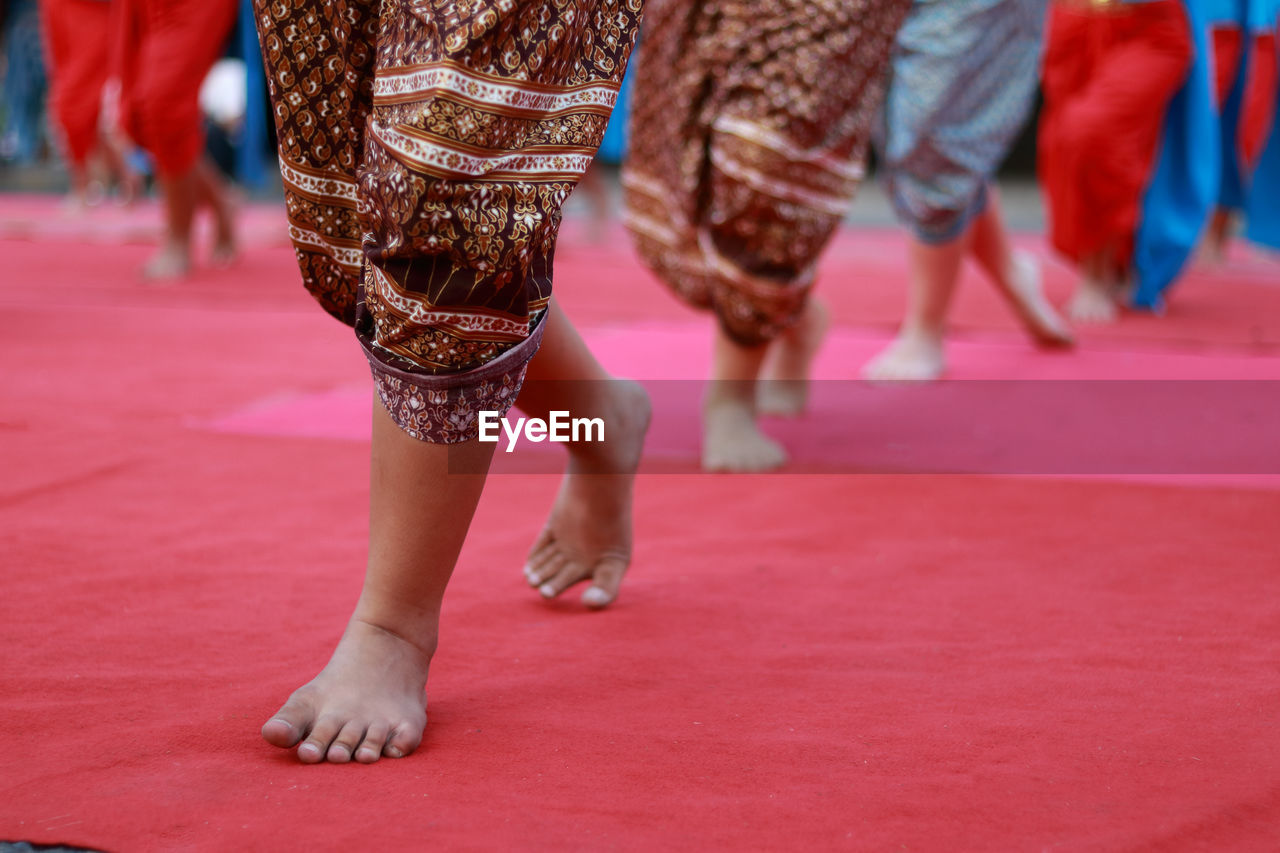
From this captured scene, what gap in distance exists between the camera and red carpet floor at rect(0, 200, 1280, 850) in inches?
40.1

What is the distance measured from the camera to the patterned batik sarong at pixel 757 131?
2004 mm

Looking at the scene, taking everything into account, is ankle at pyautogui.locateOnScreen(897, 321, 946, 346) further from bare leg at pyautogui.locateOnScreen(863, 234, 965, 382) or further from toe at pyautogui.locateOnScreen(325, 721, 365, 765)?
toe at pyautogui.locateOnScreen(325, 721, 365, 765)

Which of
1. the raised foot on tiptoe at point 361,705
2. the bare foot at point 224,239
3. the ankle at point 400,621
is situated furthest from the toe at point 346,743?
the bare foot at point 224,239

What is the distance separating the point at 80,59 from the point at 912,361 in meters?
3.31

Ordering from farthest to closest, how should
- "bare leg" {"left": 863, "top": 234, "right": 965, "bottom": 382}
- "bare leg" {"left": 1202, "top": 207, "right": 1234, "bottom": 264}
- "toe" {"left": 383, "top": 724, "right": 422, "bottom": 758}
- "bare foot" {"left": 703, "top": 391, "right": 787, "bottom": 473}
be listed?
1. "bare leg" {"left": 1202, "top": 207, "right": 1234, "bottom": 264}
2. "bare leg" {"left": 863, "top": 234, "right": 965, "bottom": 382}
3. "bare foot" {"left": 703, "top": 391, "right": 787, "bottom": 473}
4. "toe" {"left": 383, "top": 724, "right": 422, "bottom": 758}

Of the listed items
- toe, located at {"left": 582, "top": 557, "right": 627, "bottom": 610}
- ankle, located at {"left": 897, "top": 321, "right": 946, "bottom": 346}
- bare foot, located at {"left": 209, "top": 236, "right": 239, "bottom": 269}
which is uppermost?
toe, located at {"left": 582, "top": 557, "right": 627, "bottom": 610}

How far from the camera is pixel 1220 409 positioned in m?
2.71

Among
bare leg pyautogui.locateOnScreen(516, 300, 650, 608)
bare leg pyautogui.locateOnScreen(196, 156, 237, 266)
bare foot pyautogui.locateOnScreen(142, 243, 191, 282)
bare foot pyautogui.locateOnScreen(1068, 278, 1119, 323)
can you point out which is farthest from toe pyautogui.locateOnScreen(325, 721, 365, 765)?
bare leg pyautogui.locateOnScreen(196, 156, 237, 266)

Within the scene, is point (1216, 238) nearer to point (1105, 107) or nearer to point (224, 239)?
point (1105, 107)

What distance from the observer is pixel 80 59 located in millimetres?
4824

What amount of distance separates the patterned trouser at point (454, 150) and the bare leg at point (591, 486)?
9.3 inches

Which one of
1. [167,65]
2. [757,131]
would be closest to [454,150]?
Result: [757,131]

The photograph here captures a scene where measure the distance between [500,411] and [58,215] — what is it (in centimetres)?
689

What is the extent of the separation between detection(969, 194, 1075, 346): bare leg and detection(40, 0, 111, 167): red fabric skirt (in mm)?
3242
